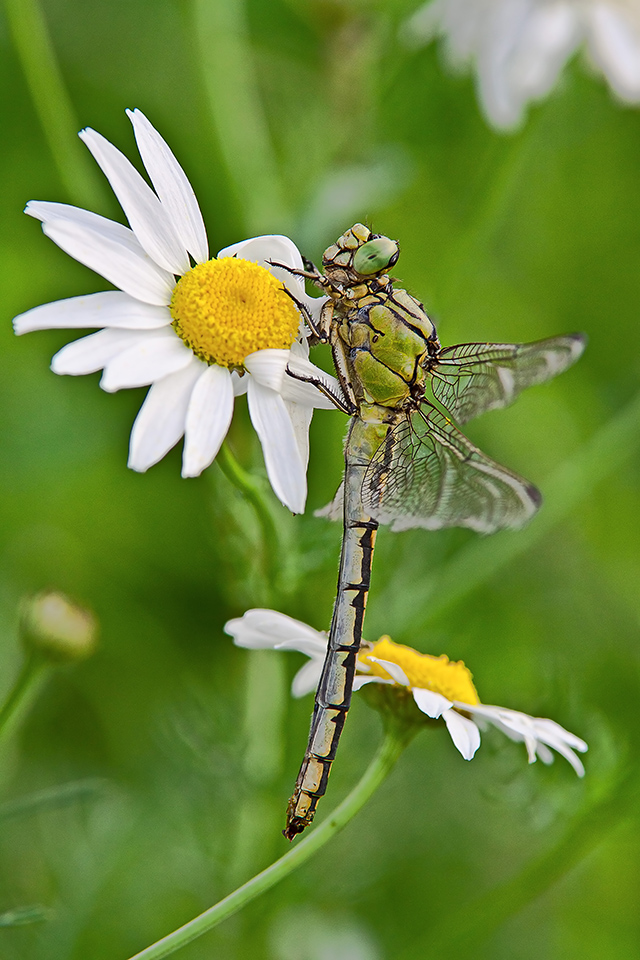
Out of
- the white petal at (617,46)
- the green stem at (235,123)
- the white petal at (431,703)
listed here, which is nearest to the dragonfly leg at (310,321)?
the white petal at (431,703)

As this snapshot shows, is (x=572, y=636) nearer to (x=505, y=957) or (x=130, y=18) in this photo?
(x=505, y=957)

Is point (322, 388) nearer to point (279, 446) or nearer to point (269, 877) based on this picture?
point (279, 446)

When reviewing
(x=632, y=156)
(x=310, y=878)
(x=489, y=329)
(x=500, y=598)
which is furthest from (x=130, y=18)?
(x=310, y=878)

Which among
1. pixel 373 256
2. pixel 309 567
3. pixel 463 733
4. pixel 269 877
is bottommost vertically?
pixel 269 877

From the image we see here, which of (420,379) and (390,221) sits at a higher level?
(390,221)

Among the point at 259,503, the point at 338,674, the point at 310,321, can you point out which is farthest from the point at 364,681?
the point at 310,321
